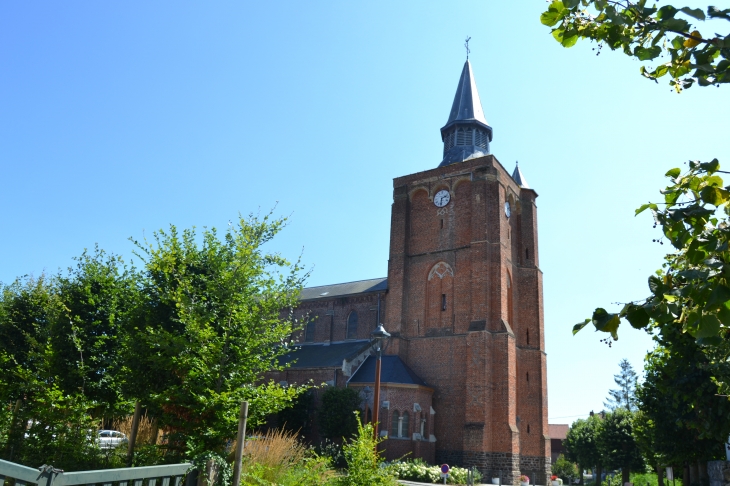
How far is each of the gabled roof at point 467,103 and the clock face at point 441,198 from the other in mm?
6610

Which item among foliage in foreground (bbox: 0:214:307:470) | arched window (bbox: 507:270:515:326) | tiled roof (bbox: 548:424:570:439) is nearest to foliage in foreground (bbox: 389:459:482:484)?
arched window (bbox: 507:270:515:326)

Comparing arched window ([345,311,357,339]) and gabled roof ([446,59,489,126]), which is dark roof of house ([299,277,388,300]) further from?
gabled roof ([446,59,489,126])

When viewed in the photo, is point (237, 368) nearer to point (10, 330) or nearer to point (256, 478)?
point (256, 478)

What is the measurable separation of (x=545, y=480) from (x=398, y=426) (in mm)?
9351

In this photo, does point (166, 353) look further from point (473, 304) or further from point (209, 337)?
point (473, 304)

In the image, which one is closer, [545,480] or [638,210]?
[638,210]

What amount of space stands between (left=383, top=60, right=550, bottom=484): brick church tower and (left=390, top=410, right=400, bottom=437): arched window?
277 centimetres

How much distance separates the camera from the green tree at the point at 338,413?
3123 centimetres

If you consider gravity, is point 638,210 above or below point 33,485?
above

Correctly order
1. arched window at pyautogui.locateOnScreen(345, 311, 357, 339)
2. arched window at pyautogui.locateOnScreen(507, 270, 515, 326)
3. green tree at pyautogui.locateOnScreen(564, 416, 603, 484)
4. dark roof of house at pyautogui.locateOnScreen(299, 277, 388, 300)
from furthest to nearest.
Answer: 1. green tree at pyautogui.locateOnScreen(564, 416, 603, 484)
2. dark roof of house at pyautogui.locateOnScreen(299, 277, 388, 300)
3. arched window at pyautogui.locateOnScreen(345, 311, 357, 339)
4. arched window at pyautogui.locateOnScreen(507, 270, 515, 326)

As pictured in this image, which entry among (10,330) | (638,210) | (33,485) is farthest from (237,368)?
(10,330)

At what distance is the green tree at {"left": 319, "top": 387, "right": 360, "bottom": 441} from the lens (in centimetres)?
3123

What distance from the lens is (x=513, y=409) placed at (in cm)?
3206

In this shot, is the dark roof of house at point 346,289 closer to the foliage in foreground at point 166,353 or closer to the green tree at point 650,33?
the foliage in foreground at point 166,353
